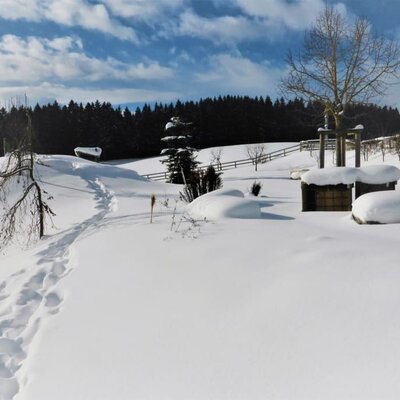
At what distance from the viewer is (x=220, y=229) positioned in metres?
7.25

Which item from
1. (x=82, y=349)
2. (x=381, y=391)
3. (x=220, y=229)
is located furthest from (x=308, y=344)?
(x=220, y=229)

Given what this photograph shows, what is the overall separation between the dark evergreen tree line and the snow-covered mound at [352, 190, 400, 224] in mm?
56074

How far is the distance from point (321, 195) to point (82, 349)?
28.0 ft

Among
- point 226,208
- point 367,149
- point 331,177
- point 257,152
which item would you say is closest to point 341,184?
point 331,177

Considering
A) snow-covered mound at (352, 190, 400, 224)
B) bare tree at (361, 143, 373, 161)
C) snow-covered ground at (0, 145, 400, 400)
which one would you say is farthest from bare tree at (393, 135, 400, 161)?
snow-covered ground at (0, 145, 400, 400)

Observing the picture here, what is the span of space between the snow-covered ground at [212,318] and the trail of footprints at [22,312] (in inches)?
0.7

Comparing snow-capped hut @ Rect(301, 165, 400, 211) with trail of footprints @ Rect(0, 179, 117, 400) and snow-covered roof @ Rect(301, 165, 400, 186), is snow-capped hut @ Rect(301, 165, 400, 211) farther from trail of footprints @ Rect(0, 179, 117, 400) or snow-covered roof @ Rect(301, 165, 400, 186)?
trail of footprints @ Rect(0, 179, 117, 400)

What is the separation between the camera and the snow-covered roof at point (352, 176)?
10398mm

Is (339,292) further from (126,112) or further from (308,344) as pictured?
(126,112)

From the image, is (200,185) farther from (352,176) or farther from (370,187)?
(370,187)

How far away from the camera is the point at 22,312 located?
15.8ft

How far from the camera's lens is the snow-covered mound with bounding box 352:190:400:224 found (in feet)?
23.4

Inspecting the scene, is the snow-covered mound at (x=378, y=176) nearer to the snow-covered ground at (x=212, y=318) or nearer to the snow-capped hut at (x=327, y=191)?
the snow-capped hut at (x=327, y=191)

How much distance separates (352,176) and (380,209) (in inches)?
131
